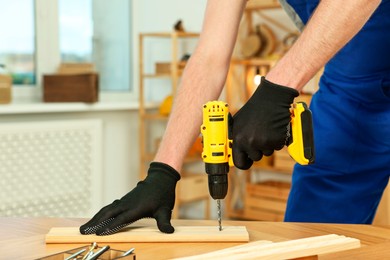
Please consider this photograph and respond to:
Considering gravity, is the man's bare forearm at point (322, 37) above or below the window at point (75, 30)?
below

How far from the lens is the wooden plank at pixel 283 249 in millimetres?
1011

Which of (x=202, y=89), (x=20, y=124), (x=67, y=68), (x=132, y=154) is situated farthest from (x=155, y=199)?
(x=132, y=154)

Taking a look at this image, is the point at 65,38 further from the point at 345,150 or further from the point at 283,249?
the point at 283,249

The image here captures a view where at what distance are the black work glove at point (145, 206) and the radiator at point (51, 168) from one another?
2364 millimetres

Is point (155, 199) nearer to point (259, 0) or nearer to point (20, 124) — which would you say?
point (20, 124)

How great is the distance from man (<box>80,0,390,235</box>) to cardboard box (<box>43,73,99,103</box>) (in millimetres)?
2302

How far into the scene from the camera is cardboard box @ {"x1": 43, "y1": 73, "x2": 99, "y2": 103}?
3889 mm

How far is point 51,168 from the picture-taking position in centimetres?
382

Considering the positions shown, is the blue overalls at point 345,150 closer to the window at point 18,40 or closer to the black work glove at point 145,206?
the black work glove at point 145,206

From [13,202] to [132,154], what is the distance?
1.07 metres

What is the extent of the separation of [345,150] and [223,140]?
1.98ft

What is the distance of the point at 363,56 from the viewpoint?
5.41ft

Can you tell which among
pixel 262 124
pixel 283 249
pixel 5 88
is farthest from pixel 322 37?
pixel 5 88

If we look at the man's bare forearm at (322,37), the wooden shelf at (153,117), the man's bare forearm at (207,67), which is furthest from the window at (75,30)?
the man's bare forearm at (322,37)
